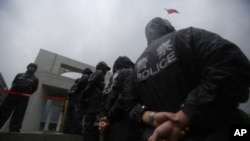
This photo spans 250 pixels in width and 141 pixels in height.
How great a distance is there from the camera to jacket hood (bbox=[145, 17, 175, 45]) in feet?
5.89

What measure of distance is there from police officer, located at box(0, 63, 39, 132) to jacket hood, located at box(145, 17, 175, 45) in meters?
4.78

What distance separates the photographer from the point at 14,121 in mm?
5148

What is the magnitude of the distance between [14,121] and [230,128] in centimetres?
552

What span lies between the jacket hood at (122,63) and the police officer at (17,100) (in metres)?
3.13

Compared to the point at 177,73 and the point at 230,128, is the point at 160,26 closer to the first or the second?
the point at 177,73

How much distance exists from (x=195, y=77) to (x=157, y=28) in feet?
2.40

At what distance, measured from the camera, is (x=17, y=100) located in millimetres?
5332

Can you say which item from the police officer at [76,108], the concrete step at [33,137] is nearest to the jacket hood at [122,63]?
the police officer at [76,108]

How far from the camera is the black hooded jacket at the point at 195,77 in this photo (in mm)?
1032

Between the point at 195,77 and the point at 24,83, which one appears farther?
the point at 24,83

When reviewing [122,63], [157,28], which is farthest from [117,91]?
[157,28]

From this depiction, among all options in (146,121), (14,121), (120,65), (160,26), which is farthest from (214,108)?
(14,121)

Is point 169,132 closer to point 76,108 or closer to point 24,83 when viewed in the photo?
point 76,108

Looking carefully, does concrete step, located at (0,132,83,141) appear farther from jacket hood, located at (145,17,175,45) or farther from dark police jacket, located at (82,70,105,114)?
jacket hood, located at (145,17,175,45)
